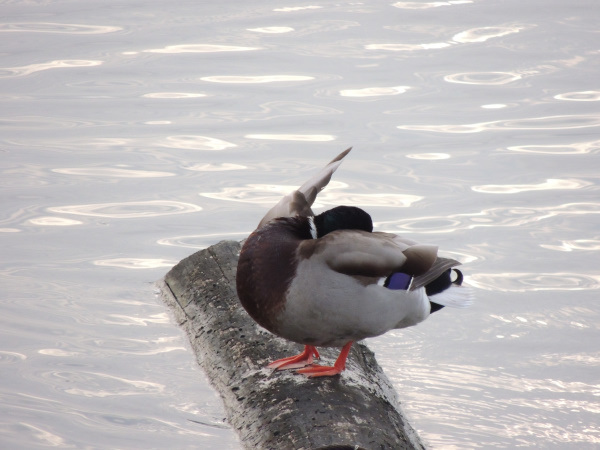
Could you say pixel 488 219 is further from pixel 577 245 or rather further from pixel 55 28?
pixel 55 28

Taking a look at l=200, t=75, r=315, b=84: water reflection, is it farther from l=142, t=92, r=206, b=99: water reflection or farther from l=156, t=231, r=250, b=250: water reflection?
l=156, t=231, r=250, b=250: water reflection

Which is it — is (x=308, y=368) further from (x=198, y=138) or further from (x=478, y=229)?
(x=198, y=138)

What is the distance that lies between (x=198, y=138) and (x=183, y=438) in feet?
15.2

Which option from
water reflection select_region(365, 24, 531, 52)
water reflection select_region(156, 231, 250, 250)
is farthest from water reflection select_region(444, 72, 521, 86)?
water reflection select_region(156, 231, 250, 250)

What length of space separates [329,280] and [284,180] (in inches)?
150

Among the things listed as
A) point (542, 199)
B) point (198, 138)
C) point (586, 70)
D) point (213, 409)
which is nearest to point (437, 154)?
point (542, 199)

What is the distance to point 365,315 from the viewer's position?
3.84 meters

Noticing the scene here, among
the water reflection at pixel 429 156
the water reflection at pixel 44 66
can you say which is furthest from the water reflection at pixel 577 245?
the water reflection at pixel 44 66

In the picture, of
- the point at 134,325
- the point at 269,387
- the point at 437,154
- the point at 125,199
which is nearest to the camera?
the point at 269,387

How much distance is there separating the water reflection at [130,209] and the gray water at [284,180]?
0.07ft

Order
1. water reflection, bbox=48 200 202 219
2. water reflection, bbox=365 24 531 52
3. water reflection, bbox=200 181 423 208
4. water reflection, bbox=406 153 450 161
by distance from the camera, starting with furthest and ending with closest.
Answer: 1. water reflection, bbox=365 24 531 52
2. water reflection, bbox=406 153 450 161
3. water reflection, bbox=200 181 423 208
4. water reflection, bbox=48 200 202 219

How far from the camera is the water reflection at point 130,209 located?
6.89m

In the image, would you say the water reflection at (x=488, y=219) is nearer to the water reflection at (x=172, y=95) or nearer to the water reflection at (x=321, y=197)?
the water reflection at (x=321, y=197)

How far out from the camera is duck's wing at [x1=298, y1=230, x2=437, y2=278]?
3.81 meters
